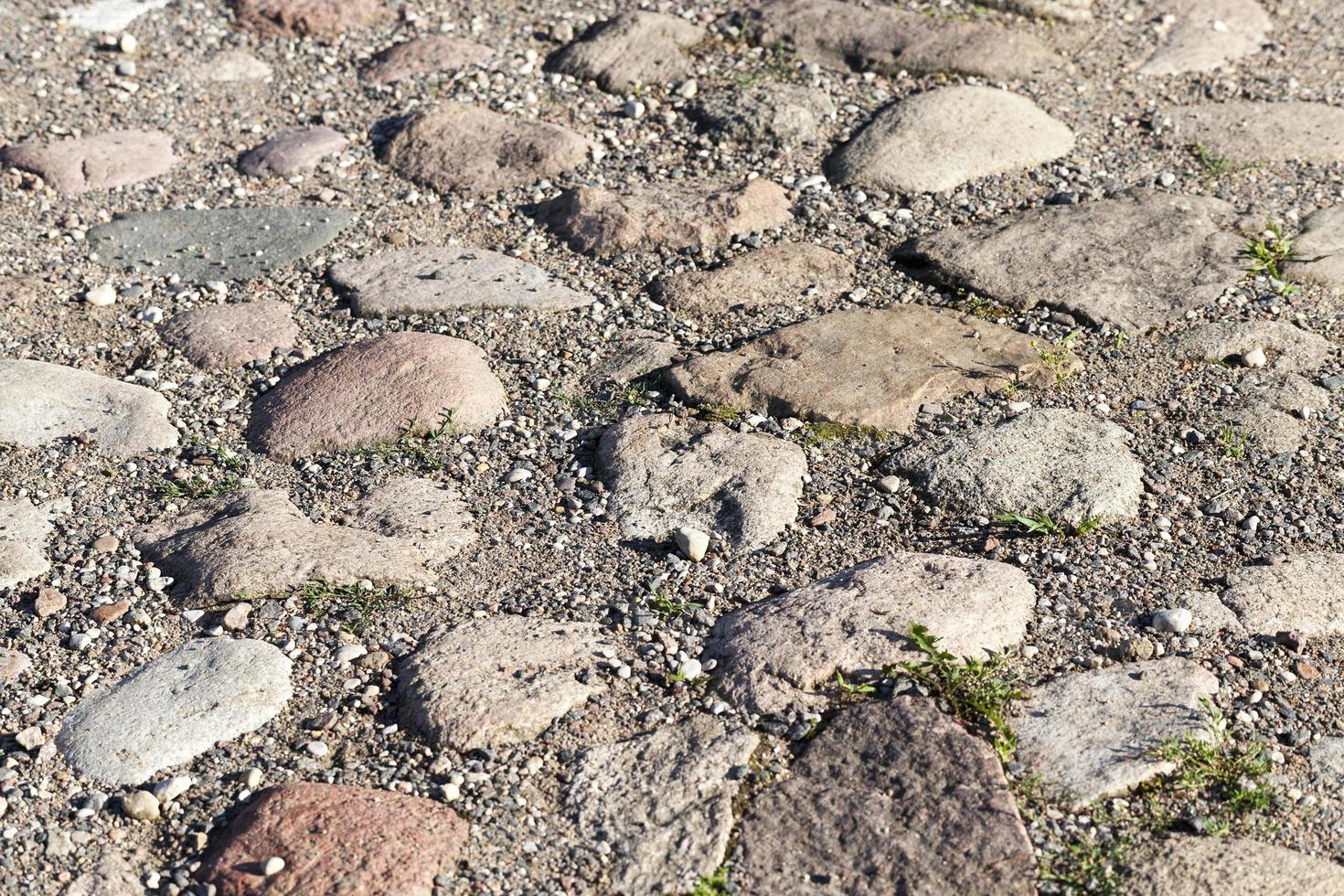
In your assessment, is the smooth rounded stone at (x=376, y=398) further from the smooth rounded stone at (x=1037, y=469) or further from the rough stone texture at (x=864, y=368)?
the smooth rounded stone at (x=1037, y=469)

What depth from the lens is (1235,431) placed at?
308cm

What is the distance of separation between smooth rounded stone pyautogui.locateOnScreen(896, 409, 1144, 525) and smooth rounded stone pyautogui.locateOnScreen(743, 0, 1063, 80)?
187 cm

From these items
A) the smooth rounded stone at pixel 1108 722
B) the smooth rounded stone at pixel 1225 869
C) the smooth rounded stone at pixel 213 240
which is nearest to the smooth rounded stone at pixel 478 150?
the smooth rounded stone at pixel 213 240

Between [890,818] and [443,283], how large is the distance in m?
2.06

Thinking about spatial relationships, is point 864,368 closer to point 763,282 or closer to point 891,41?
point 763,282

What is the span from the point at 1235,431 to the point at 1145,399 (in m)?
0.21

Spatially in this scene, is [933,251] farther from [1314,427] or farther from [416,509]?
[416,509]

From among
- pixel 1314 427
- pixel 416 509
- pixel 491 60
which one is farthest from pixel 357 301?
pixel 1314 427

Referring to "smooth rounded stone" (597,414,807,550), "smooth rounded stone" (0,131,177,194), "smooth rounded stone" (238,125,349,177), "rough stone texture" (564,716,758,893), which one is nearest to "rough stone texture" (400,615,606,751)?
"rough stone texture" (564,716,758,893)

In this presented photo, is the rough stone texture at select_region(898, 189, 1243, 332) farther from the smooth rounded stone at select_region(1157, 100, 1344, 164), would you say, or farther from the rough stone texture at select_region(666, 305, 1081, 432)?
the smooth rounded stone at select_region(1157, 100, 1344, 164)

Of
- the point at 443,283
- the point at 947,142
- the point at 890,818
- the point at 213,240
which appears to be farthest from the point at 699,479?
the point at 213,240

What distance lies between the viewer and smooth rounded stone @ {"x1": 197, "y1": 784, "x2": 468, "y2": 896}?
215cm

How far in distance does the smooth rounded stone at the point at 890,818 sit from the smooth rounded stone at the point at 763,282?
1472 mm

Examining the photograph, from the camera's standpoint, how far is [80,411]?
328cm
